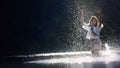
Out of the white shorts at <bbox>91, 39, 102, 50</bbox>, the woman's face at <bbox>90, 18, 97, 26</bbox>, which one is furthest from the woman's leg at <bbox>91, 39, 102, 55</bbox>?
the woman's face at <bbox>90, 18, 97, 26</bbox>

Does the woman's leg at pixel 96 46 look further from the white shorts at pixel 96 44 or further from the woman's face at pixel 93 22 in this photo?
the woman's face at pixel 93 22

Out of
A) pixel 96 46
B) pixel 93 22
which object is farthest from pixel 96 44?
pixel 93 22

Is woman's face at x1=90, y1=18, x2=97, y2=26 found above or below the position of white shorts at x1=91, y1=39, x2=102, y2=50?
above

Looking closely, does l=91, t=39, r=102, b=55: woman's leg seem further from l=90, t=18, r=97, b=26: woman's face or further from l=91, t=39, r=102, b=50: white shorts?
l=90, t=18, r=97, b=26: woman's face

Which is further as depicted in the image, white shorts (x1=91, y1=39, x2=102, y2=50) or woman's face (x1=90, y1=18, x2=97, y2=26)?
woman's face (x1=90, y1=18, x2=97, y2=26)

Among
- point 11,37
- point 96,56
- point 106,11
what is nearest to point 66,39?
point 11,37

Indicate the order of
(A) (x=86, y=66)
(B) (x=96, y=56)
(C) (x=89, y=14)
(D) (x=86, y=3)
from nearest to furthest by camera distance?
(A) (x=86, y=66) < (B) (x=96, y=56) < (C) (x=89, y=14) < (D) (x=86, y=3)

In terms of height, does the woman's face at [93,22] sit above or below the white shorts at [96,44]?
above

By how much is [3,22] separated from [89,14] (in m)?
5.57

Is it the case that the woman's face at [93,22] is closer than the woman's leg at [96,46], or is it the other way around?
the woman's leg at [96,46]

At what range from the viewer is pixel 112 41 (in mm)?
25359

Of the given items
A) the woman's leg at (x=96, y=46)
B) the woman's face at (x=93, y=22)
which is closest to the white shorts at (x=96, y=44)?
the woman's leg at (x=96, y=46)

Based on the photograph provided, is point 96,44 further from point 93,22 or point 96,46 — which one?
point 93,22

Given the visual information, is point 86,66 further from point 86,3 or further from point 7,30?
point 86,3
